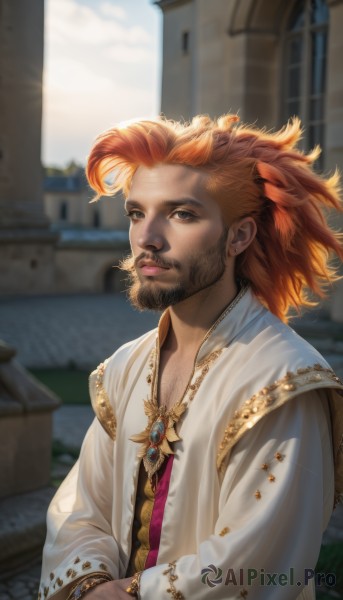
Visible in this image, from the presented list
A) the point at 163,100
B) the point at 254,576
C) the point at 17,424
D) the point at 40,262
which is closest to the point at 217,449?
the point at 254,576

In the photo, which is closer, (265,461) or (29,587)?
(265,461)

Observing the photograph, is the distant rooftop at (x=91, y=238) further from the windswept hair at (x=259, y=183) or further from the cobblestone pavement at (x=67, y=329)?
the windswept hair at (x=259, y=183)

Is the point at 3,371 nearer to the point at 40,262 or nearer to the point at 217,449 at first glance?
the point at 217,449

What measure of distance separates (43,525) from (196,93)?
10525 millimetres

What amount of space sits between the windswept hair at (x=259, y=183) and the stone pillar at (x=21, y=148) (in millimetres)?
15843

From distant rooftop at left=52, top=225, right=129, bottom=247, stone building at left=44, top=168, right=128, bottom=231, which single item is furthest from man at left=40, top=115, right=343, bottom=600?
stone building at left=44, top=168, right=128, bottom=231

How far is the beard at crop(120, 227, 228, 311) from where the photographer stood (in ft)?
5.46

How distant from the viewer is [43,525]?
3350mm

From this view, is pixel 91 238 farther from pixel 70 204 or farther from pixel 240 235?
pixel 70 204

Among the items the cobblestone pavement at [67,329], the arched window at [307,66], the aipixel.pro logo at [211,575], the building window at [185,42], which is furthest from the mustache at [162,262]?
the building window at [185,42]

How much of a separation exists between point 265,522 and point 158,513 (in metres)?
0.35

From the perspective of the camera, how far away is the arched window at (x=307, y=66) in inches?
434

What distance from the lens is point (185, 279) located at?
1.67m

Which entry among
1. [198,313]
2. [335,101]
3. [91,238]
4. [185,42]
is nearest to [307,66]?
[335,101]
